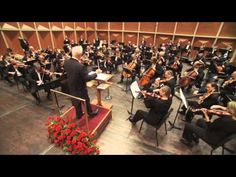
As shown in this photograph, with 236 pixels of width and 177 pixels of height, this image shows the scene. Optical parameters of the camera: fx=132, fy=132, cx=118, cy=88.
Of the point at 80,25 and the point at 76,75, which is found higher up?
the point at 80,25

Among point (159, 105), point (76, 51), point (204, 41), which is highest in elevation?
point (76, 51)

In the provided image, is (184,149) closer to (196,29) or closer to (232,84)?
(232,84)

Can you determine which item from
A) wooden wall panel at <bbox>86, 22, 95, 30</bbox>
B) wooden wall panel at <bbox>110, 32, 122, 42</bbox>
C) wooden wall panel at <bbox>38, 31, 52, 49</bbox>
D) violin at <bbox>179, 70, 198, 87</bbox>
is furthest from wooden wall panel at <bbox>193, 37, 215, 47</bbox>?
wooden wall panel at <bbox>38, 31, 52, 49</bbox>

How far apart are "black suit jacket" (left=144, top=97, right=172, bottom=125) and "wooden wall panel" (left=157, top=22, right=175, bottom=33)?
11.9 metres

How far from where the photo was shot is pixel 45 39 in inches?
429

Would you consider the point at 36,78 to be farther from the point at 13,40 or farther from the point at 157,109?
the point at 13,40

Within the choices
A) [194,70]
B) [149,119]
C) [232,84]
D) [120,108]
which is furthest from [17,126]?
[232,84]

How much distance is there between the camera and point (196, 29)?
38.0 ft

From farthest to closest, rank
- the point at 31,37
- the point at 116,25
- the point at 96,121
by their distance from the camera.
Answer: the point at 116,25 → the point at 31,37 → the point at 96,121

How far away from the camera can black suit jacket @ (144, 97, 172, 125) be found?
2.96 m

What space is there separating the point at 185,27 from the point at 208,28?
180 cm

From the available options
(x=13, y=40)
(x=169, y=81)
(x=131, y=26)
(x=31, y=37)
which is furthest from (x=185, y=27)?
(x=13, y=40)

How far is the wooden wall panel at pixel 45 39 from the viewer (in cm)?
1055

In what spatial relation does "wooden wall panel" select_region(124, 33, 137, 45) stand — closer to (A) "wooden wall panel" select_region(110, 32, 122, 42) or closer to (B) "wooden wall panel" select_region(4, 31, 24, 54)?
(A) "wooden wall panel" select_region(110, 32, 122, 42)
